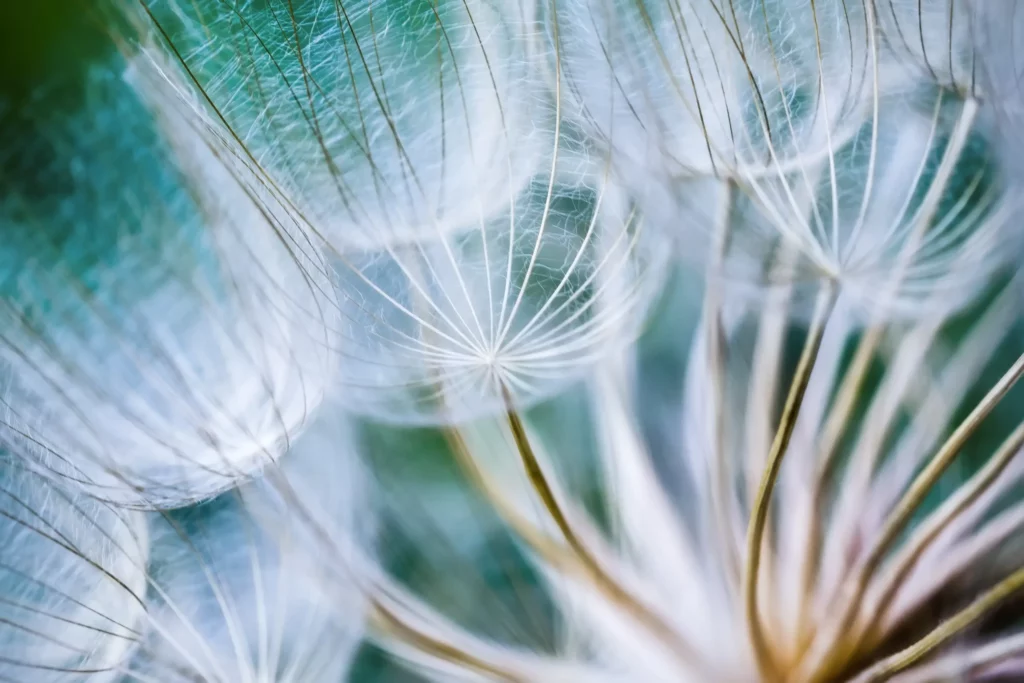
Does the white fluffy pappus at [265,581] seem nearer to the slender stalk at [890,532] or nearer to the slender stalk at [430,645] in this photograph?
the slender stalk at [430,645]

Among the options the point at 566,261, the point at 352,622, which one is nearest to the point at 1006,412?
the point at 566,261

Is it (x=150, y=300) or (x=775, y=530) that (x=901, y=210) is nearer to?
(x=775, y=530)

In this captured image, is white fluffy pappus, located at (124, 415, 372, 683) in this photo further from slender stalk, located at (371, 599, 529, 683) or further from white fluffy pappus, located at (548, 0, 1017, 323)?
white fluffy pappus, located at (548, 0, 1017, 323)

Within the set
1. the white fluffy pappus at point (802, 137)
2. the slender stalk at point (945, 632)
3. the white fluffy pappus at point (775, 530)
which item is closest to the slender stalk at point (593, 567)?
the white fluffy pappus at point (775, 530)

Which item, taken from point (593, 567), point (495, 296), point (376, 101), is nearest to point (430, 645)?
point (593, 567)

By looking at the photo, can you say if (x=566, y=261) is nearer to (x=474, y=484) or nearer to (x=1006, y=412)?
(x=474, y=484)

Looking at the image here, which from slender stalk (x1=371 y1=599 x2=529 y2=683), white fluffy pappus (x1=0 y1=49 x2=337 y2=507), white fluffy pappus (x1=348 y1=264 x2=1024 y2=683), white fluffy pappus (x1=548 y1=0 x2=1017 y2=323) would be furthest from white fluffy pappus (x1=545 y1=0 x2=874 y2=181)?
slender stalk (x1=371 y1=599 x2=529 y2=683)
